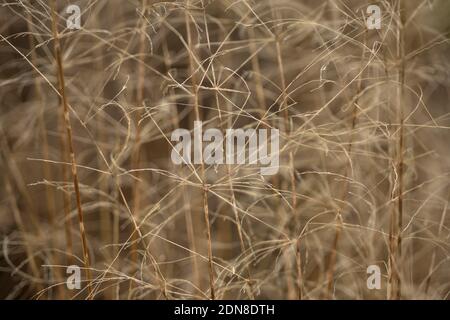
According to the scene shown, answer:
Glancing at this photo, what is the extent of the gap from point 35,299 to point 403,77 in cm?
89

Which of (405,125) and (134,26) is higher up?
(134,26)

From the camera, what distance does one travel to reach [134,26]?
1069 mm

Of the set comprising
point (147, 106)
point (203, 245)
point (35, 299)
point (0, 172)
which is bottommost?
point (35, 299)

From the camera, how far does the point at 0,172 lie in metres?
1.12

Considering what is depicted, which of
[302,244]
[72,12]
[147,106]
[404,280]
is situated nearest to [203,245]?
[302,244]

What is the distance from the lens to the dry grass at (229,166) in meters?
1.07

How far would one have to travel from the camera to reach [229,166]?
3.49ft

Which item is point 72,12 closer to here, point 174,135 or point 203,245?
point 174,135

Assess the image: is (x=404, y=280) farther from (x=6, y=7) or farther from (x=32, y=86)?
(x=6, y=7)

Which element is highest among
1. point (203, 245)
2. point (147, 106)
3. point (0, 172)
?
point (147, 106)

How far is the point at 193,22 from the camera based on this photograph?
3.50 ft

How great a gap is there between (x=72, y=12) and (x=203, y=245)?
550mm

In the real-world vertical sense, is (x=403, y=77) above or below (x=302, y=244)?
above

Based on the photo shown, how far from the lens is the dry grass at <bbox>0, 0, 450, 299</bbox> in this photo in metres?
1.07
